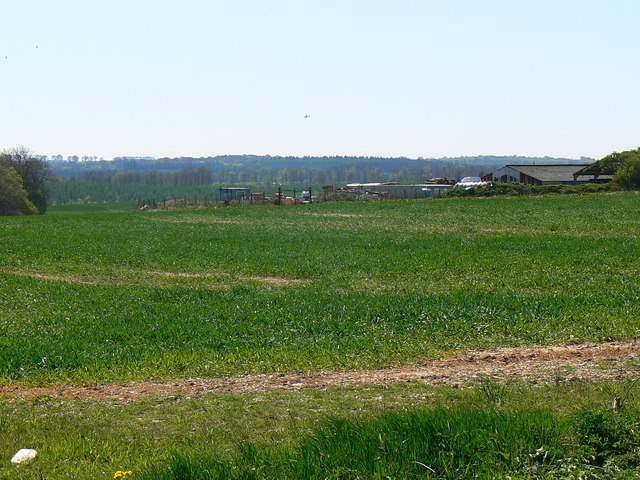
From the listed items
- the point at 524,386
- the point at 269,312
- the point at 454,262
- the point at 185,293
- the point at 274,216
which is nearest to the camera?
the point at 524,386

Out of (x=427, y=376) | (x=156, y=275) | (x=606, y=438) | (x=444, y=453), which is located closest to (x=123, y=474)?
(x=444, y=453)

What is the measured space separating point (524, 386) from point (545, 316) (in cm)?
636

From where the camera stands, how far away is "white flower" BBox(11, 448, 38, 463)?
6.93m

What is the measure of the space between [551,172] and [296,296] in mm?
88110

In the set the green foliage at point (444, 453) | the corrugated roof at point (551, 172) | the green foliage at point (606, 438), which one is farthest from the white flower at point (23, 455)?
the corrugated roof at point (551, 172)

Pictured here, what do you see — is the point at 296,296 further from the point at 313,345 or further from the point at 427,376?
the point at 427,376

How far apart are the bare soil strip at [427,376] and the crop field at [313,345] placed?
30cm

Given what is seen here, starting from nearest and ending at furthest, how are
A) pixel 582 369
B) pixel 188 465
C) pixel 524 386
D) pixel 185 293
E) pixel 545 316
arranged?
pixel 188 465 < pixel 524 386 < pixel 582 369 < pixel 545 316 < pixel 185 293

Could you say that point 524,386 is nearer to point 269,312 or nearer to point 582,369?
point 582,369

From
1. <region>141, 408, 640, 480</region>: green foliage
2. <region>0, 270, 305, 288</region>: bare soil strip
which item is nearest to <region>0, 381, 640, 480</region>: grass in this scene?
<region>141, 408, 640, 480</region>: green foliage

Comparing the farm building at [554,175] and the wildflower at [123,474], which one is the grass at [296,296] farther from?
the farm building at [554,175]

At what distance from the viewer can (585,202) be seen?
190ft

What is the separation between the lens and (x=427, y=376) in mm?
10727

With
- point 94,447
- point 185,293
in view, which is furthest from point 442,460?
point 185,293
